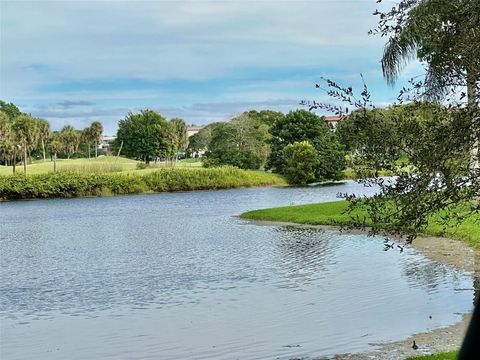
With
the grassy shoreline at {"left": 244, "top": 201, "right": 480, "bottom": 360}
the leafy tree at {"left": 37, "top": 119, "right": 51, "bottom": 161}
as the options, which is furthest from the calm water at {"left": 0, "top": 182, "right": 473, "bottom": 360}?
the leafy tree at {"left": 37, "top": 119, "right": 51, "bottom": 161}

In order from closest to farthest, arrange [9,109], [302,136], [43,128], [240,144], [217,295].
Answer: [217,295]
[302,136]
[240,144]
[43,128]
[9,109]

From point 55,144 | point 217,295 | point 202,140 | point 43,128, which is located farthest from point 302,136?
point 217,295

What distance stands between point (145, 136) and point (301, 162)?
166 feet

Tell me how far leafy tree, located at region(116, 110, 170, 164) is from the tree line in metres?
8.72

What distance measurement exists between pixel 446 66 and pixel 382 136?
121 cm

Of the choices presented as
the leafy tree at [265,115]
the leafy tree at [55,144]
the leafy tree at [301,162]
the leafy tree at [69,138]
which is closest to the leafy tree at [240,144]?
the leafy tree at [301,162]

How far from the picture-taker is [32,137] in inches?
3351

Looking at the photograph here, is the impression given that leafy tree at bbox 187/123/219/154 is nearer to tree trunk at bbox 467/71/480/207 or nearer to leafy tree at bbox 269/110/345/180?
leafy tree at bbox 269/110/345/180

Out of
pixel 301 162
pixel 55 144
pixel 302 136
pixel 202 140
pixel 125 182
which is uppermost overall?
pixel 202 140

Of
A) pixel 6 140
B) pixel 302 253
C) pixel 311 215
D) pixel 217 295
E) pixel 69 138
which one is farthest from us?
pixel 69 138

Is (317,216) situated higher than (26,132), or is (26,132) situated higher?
(26,132)

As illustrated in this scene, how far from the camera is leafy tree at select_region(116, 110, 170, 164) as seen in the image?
11569 centimetres

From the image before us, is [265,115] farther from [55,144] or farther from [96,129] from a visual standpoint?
[55,144]

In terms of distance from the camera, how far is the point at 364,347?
415 inches
